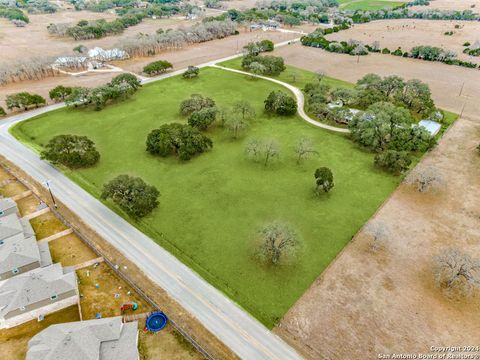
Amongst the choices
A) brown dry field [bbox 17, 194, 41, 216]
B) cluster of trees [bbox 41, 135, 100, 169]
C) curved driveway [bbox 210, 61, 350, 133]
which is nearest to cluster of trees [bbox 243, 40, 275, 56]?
curved driveway [bbox 210, 61, 350, 133]

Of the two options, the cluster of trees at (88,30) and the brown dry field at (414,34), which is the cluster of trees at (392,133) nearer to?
the brown dry field at (414,34)

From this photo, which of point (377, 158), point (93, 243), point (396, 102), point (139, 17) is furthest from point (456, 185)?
point (139, 17)

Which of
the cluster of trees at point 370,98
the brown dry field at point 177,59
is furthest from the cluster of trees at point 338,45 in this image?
the cluster of trees at point 370,98

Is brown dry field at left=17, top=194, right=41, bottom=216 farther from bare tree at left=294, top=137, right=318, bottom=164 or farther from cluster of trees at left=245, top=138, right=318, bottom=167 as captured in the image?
bare tree at left=294, top=137, right=318, bottom=164

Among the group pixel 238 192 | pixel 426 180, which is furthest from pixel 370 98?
pixel 238 192

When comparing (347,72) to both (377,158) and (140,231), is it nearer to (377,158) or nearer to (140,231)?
(377,158)

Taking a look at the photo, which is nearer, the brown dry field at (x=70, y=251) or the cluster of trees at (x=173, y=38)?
the brown dry field at (x=70, y=251)

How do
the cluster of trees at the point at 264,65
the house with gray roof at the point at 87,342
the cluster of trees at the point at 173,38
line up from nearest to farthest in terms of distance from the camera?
the house with gray roof at the point at 87,342, the cluster of trees at the point at 264,65, the cluster of trees at the point at 173,38
